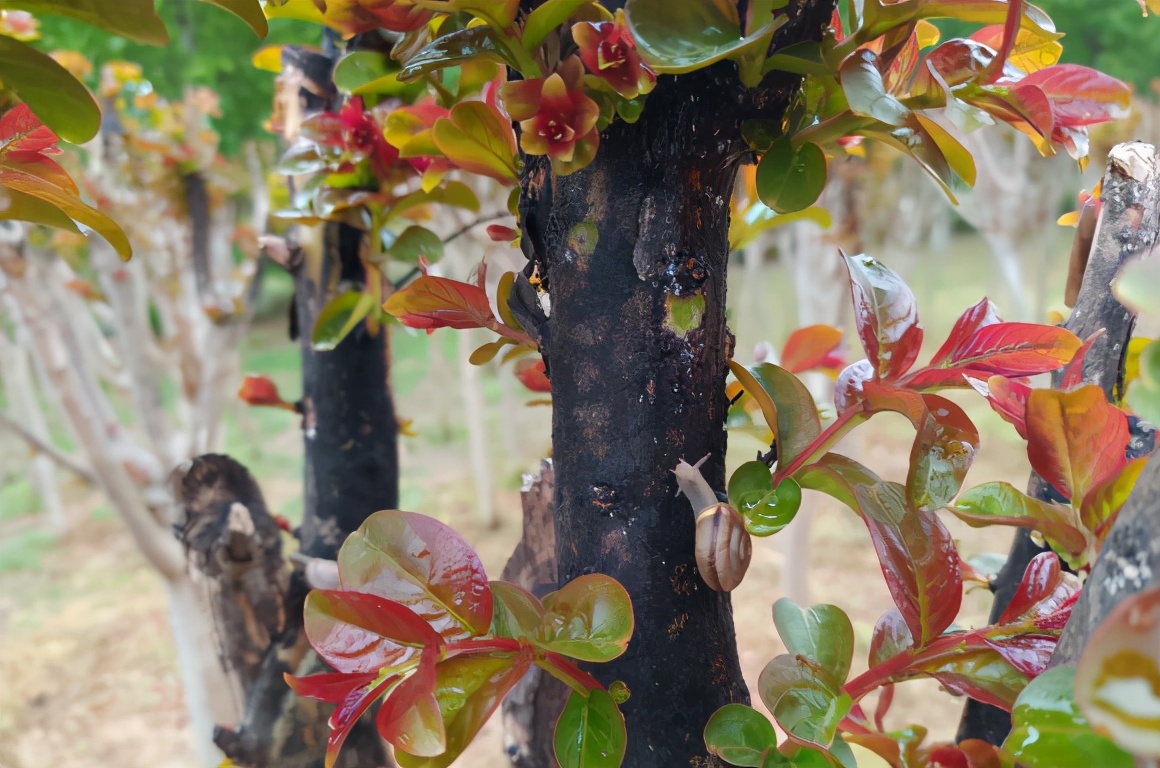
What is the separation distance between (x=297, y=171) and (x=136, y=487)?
108cm

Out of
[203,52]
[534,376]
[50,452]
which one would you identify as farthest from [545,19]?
[203,52]

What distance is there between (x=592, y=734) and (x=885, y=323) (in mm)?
182

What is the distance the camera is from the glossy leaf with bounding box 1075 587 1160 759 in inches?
5.3

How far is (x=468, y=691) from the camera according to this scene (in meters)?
0.24

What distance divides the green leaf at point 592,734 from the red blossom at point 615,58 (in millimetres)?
207

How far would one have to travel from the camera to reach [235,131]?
220 cm

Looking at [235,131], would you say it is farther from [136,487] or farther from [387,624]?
[387,624]

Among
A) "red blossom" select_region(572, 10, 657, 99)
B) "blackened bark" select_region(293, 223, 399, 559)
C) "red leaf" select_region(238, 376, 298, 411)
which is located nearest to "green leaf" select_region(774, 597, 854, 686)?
"red blossom" select_region(572, 10, 657, 99)

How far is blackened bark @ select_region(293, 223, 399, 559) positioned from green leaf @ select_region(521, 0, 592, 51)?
41 cm

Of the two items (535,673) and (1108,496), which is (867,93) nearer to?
(1108,496)

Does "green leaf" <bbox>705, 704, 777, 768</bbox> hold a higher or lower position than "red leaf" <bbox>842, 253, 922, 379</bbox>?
lower

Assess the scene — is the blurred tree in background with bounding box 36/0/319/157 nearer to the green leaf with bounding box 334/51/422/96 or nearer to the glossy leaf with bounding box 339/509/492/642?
the green leaf with bounding box 334/51/422/96

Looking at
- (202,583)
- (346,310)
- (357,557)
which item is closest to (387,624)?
(357,557)

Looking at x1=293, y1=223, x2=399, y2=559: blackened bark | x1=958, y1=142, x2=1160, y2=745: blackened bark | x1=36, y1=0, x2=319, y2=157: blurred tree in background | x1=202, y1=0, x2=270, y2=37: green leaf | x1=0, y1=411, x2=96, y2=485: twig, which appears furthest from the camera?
x1=36, y1=0, x2=319, y2=157: blurred tree in background
